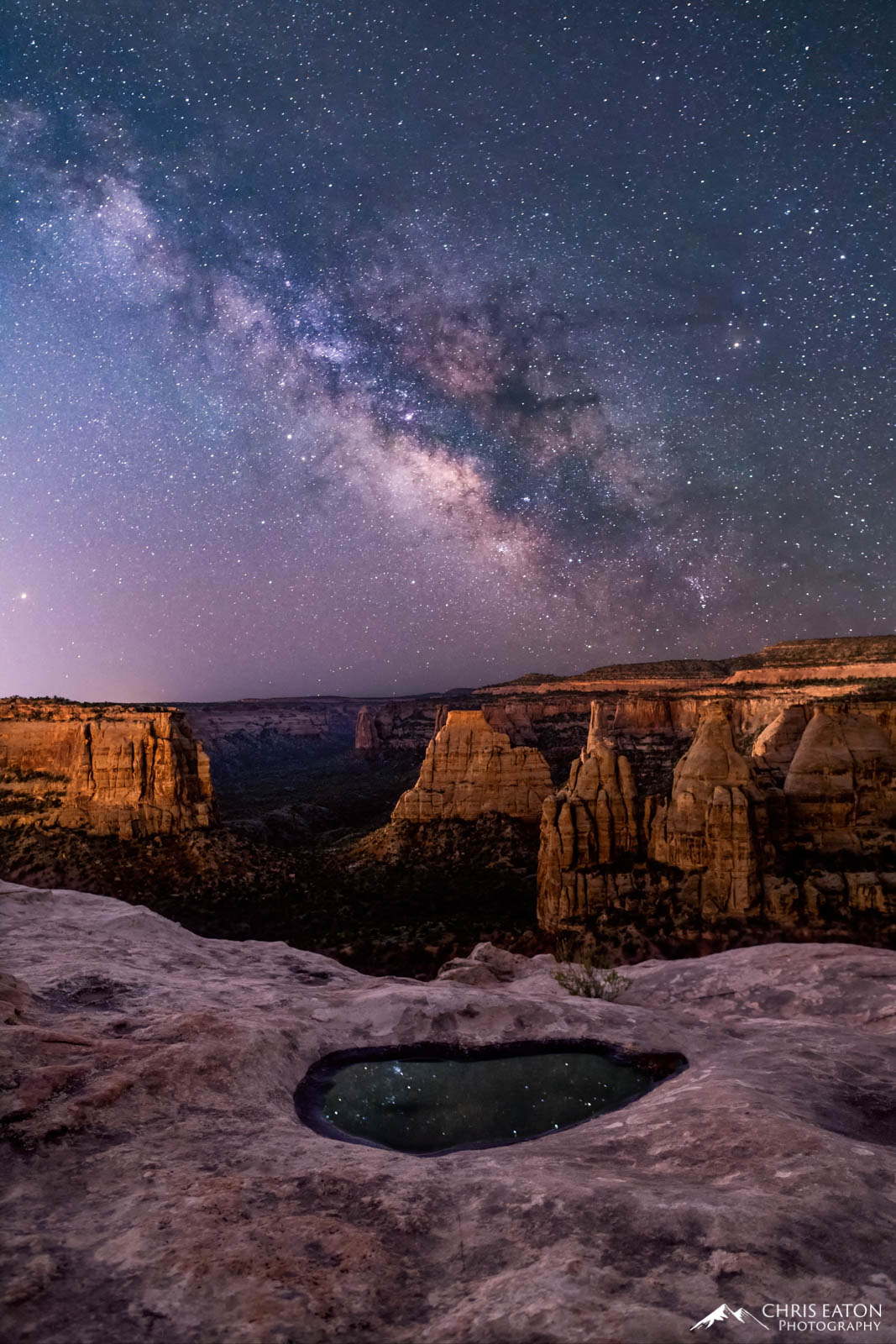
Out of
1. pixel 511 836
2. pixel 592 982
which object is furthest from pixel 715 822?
pixel 511 836

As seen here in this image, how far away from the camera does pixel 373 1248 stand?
6.02 metres

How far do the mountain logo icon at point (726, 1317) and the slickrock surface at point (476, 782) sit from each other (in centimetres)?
5083

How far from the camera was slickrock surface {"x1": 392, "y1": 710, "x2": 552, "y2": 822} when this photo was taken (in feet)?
184

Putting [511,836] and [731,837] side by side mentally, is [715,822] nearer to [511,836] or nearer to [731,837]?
[731,837]

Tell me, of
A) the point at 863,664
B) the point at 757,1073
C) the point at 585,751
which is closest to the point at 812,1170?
the point at 757,1073

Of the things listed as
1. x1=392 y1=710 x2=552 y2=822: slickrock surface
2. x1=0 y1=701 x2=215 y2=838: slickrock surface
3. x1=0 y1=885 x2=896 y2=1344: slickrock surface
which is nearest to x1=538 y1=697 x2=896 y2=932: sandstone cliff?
x1=392 y1=710 x2=552 y2=822: slickrock surface

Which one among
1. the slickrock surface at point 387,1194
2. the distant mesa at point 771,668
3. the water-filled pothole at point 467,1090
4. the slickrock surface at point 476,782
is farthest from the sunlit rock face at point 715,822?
the distant mesa at point 771,668

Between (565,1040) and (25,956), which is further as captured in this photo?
(25,956)

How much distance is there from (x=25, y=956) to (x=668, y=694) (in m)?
87.7

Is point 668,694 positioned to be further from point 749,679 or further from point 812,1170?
point 812,1170

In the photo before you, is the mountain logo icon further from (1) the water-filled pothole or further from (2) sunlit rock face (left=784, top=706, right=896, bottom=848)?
(2) sunlit rock face (left=784, top=706, right=896, bottom=848)

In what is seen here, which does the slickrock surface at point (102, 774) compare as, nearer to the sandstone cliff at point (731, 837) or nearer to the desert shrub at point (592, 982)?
the sandstone cliff at point (731, 837)

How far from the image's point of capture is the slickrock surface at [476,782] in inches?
2208

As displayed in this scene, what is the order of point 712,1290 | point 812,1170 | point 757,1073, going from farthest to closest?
1. point 757,1073
2. point 812,1170
3. point 712,1290
